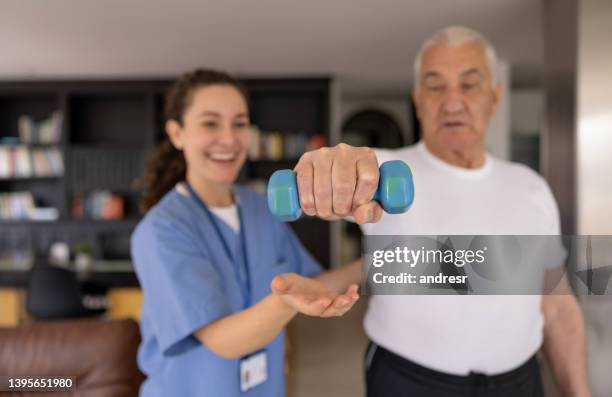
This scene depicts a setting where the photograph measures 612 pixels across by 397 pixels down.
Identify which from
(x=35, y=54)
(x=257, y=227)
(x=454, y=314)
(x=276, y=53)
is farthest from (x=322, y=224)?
(x=454, y=314)

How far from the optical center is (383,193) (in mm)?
314

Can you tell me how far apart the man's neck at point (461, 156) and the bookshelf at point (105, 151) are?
404 centimetres

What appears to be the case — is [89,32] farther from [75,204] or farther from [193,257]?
[193,257]

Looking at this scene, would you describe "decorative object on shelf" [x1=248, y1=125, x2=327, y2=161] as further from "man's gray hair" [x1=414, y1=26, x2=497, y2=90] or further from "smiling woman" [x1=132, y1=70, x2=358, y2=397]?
"man's gray hair" [x1=414, y1=26, x2=497, y2=90]

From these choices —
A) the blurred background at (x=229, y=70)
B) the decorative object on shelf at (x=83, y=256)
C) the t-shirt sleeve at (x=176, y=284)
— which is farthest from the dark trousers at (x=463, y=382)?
the decorative object on shelf at (x=83, y=256)

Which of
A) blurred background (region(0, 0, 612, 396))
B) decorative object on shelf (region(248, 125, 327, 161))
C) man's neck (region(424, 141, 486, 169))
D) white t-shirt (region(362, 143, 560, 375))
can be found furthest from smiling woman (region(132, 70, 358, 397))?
decorative object on shelf (region(248, 125, 327, 161))

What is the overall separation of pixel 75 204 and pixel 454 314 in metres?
5.14

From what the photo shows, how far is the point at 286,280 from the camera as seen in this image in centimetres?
46

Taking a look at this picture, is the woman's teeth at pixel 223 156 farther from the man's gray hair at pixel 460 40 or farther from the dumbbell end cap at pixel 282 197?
the dumbbell end cap at pixel 282 197

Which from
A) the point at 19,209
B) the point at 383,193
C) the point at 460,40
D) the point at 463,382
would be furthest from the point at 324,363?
the point at 19,209

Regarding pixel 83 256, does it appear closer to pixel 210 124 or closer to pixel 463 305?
pixel 210 124

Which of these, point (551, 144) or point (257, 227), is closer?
point (257, 227)

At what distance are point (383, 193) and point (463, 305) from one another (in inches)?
9.1

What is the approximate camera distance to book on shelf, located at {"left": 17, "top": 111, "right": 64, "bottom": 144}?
500cm
